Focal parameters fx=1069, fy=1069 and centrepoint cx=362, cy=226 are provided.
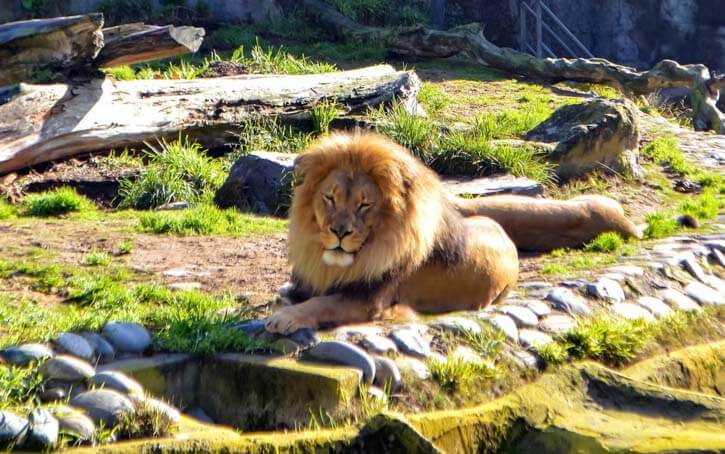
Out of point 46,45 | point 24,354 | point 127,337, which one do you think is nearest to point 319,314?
point 127,337

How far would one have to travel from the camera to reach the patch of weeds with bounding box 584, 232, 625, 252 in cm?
785

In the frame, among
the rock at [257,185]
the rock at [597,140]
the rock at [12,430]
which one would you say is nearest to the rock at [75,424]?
the rock at [12,430]

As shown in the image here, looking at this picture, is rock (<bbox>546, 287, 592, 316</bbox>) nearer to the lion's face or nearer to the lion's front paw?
the lion's face

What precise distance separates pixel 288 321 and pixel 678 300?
9.52ft

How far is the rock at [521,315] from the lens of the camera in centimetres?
585

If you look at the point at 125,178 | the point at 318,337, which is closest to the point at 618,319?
the point at 318,337

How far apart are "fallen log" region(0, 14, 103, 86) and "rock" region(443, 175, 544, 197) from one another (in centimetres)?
341

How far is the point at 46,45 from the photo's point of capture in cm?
948

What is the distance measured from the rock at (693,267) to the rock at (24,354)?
444 centimetres

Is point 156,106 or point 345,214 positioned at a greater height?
point 345,214

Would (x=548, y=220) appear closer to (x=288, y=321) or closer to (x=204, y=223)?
(x=204, y=223)

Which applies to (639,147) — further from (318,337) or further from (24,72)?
(318,337)

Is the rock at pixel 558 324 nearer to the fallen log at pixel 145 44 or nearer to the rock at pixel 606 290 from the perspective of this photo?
the rock at pixel 606 290

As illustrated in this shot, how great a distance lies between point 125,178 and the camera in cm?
963
